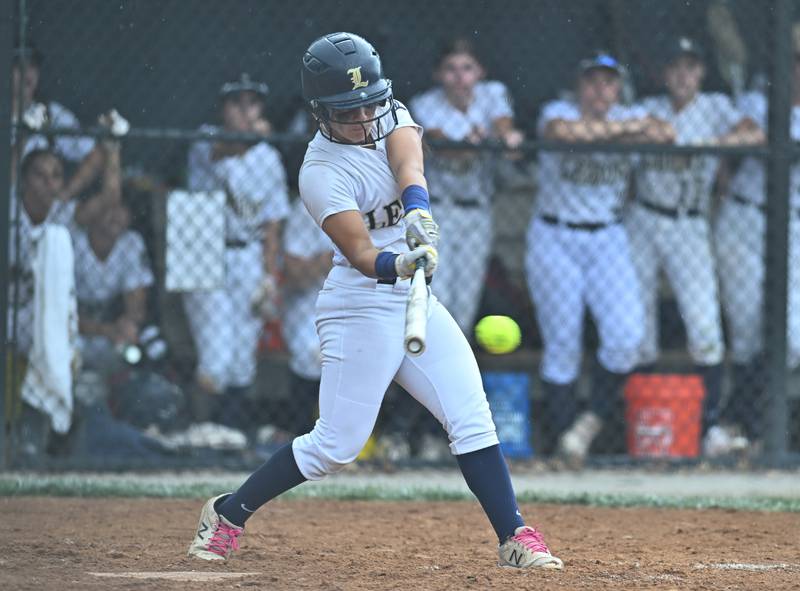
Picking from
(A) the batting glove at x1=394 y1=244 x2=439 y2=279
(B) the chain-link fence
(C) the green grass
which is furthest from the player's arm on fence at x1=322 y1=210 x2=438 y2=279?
(B) the chain-link fence

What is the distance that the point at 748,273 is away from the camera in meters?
7.05

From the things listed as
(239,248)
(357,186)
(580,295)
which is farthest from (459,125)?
(357,186)

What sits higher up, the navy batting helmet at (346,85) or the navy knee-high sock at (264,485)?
the navy batting helmet at (346,85)

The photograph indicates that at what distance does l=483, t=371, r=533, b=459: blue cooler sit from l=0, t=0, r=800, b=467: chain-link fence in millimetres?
12

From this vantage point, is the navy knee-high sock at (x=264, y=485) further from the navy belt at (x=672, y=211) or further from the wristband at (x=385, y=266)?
the navy belt at (x=672, y=211)

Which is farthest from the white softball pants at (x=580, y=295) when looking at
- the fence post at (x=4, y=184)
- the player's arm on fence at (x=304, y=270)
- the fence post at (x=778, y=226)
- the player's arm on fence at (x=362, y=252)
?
the player's arm on fence at (x=362, y=252)

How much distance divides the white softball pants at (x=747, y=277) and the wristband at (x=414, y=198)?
3777 mm

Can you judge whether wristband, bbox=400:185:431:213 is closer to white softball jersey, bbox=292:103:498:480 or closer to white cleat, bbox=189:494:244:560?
white softball jersey, bbox=292:103:498:480

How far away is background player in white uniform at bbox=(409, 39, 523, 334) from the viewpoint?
22.5ft

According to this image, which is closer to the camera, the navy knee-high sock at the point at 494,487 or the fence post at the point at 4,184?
the navy knee-high sock at the point at 494,487

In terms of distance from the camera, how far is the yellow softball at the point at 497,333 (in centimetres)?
686

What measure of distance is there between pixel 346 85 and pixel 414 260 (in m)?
0.57

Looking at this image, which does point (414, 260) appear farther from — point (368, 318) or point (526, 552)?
point (526, 552)

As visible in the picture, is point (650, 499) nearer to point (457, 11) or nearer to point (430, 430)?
point (430, 430)
